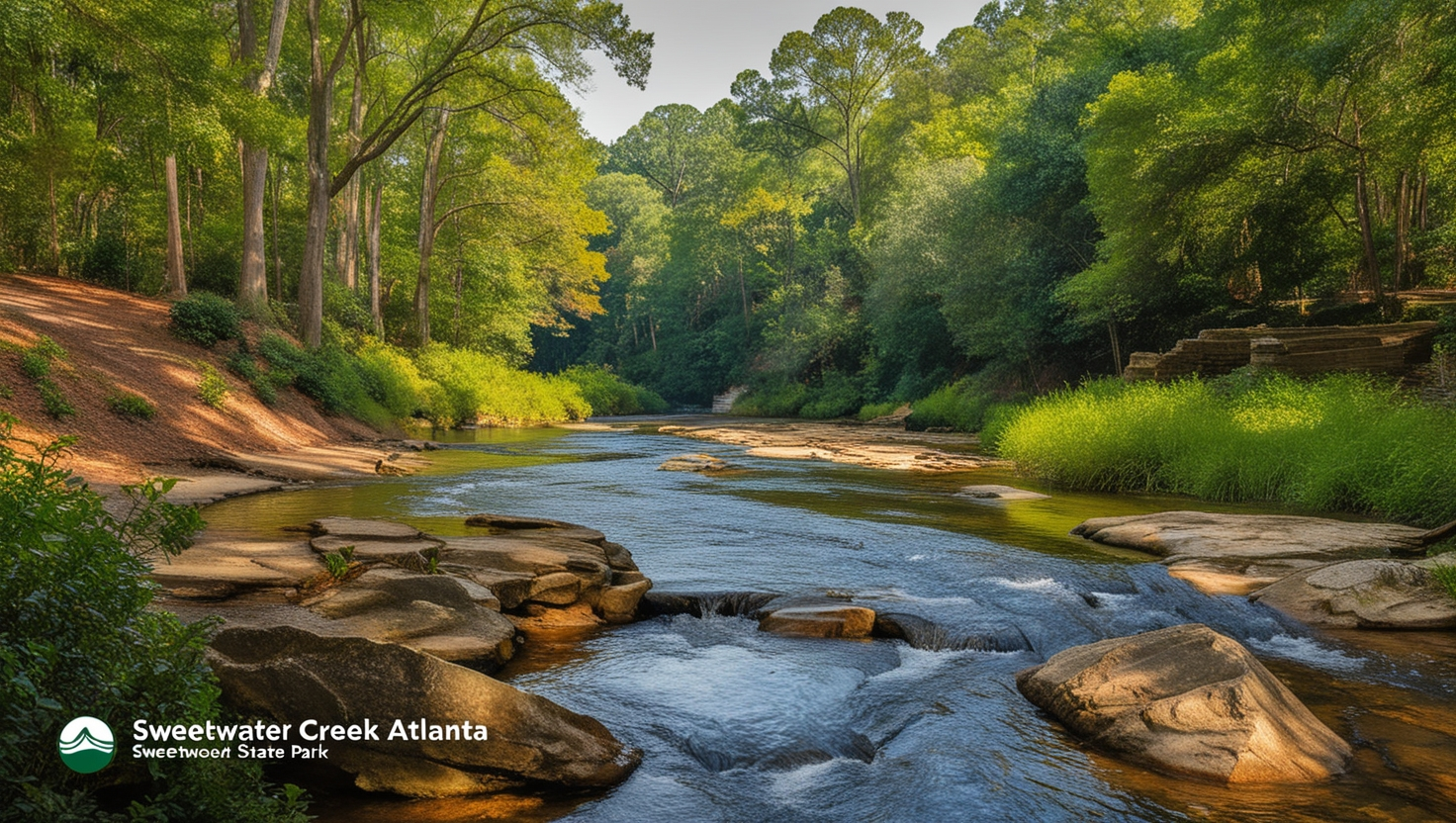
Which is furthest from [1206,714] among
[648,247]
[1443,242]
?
[648,247]

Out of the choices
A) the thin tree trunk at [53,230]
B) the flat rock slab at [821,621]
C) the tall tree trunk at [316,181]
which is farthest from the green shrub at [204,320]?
the flat rock slab at [821,621]

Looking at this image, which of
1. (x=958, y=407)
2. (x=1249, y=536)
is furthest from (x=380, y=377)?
(x=1249, y=536)

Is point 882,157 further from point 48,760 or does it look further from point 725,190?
point 48,760

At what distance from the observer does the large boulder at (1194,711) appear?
3.58 meters

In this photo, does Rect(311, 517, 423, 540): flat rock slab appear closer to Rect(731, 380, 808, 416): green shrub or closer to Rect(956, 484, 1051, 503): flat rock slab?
Rect(956, 484, 1051, 503): flat rock slab

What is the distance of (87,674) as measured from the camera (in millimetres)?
2311

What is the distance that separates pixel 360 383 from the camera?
19.5 m

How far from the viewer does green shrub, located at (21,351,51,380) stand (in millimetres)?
9508

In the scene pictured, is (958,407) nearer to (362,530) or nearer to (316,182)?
(316,182)

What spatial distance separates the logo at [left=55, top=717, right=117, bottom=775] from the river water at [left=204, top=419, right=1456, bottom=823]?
1015 millimetres

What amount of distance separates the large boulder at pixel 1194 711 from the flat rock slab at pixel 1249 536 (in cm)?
371

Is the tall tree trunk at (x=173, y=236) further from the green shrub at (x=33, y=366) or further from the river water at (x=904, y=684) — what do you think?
the river water at (x=904, y=684)

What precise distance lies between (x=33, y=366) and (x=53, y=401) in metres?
0.55

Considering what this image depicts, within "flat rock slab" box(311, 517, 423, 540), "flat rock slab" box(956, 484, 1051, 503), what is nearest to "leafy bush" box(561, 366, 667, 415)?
"flat rock slab" box(956, 484, 1051, 503)
